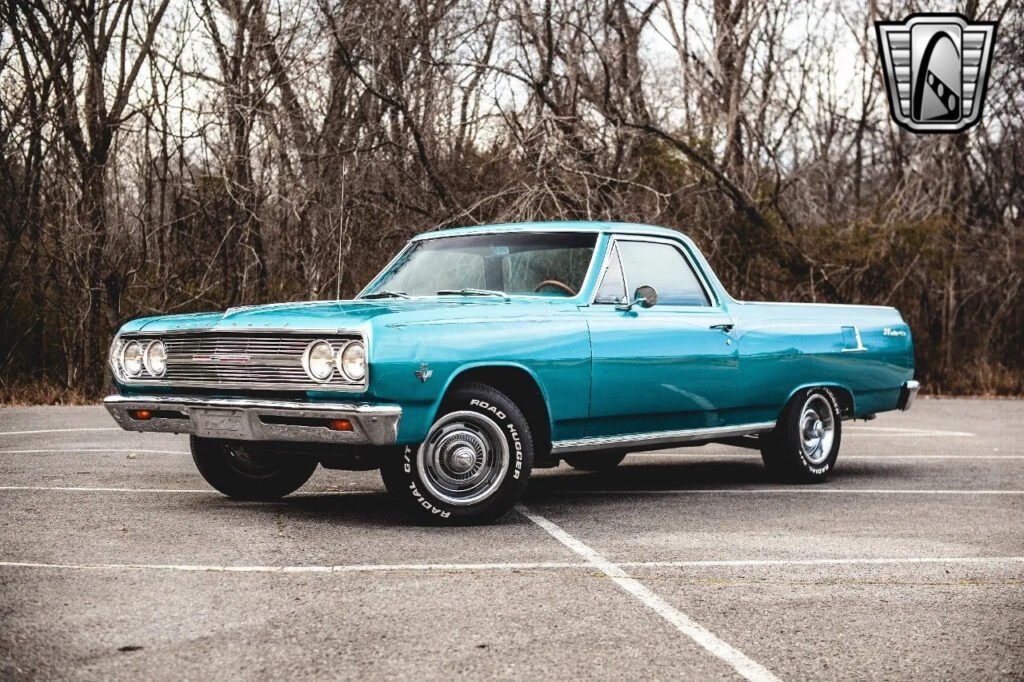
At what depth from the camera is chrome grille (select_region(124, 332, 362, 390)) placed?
661 cm

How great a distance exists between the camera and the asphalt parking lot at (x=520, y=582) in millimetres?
4301

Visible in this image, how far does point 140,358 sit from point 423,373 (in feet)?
6.16

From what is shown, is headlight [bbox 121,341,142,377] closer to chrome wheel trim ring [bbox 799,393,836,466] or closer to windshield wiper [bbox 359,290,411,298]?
windshield wiper [bbox 359,290,411,298]

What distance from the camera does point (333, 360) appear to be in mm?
6504

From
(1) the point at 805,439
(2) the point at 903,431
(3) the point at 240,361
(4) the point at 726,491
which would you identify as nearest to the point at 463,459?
(3) the point at 240,361

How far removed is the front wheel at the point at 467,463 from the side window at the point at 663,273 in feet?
5.43

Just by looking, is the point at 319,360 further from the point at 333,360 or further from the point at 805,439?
the point at 805,439

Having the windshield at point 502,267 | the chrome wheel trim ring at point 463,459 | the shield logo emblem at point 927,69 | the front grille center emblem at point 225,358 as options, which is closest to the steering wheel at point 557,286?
the windshield at point 502,267

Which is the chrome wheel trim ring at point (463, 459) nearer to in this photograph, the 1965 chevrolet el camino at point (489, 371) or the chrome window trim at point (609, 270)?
the 1965 chevrolet el camino at point (489, 371)

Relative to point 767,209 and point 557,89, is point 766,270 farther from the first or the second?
point 557,89

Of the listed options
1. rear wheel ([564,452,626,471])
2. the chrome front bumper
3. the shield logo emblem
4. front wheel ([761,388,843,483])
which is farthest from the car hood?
the shield logo emblem

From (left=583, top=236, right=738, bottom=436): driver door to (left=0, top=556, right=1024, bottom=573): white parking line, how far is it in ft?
5.63

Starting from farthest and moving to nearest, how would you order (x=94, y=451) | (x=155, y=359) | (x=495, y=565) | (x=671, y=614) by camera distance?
(x=94, y=451) → (x=155, y=359) → (x=495, y=565) → (x=671, y=614)

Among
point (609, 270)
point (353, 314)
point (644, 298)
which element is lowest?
point (353, 314)
